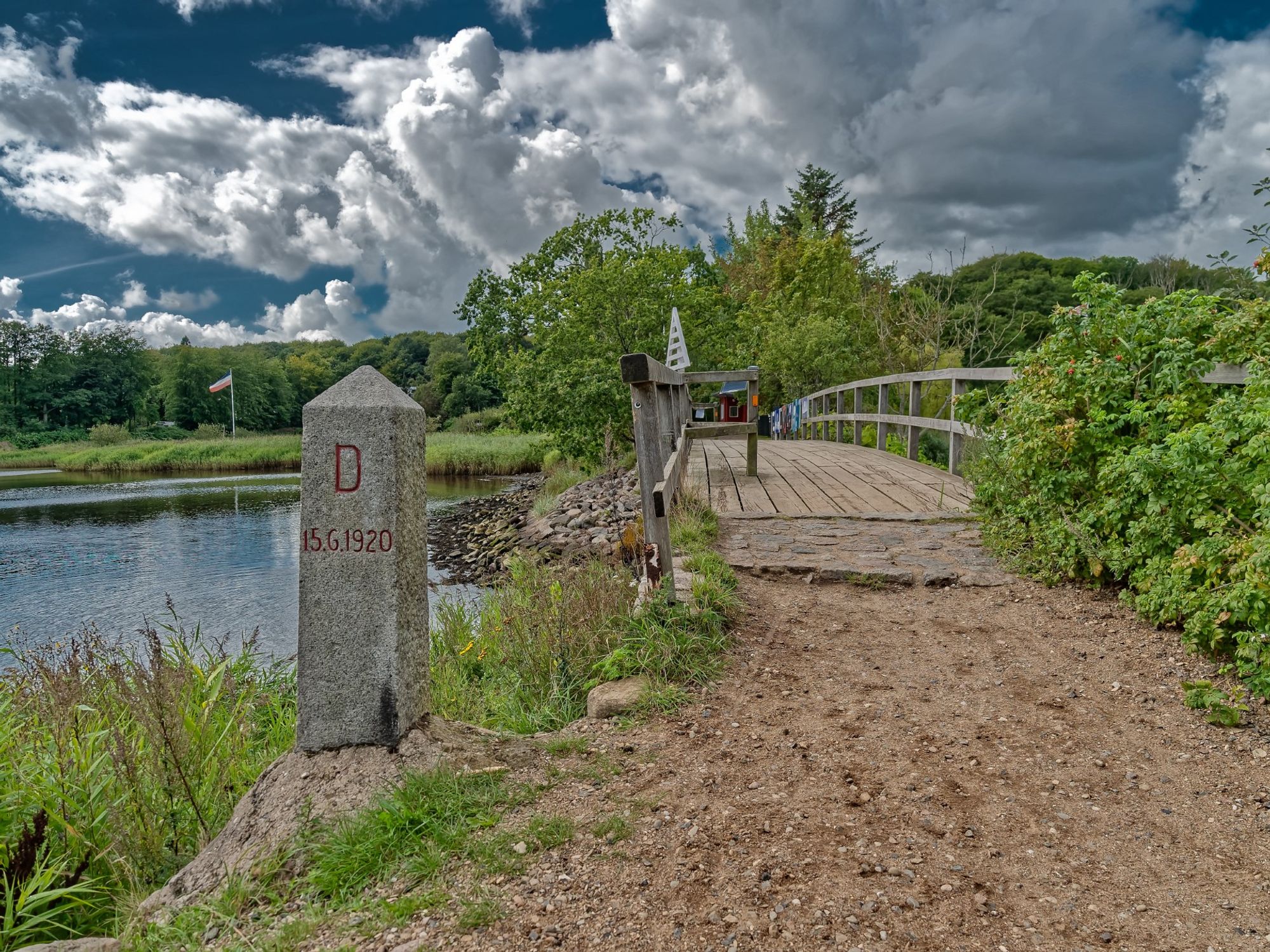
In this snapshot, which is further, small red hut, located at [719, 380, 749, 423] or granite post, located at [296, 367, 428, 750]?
small red hut, located at [719, 380, 749, 423]

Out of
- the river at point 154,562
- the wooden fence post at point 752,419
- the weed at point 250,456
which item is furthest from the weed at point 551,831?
the weed at point 250,456

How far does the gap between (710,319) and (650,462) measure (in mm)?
17217

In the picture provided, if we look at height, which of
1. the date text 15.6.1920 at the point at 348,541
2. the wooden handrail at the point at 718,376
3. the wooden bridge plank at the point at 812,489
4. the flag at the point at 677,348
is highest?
the flag at the point at 677,348

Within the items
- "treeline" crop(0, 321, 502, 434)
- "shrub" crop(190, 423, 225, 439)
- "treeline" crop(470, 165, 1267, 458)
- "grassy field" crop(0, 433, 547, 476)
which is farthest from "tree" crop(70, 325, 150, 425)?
"treeline" crop(470, 165, 1267, 458)

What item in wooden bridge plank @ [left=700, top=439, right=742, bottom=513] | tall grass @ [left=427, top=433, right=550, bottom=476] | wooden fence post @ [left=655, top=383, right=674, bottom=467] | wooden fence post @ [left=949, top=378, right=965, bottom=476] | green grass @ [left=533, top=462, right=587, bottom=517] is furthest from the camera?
tall grass @ [left=427, top=433, right=550, bottom=476]

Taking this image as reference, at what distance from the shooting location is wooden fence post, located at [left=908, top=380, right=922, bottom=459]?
9797 mm

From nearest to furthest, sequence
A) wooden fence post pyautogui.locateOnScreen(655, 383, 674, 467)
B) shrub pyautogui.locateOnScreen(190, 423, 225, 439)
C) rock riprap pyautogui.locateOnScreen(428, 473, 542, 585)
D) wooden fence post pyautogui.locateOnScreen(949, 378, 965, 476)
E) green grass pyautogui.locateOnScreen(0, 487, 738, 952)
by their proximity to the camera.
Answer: green grass pyautogui.locateOnScreen(0, 487, 738, 952) < wooden fence post pyautogui.locateOnScreen(655, 383, 674, 467) < wooden fence post pyautogui.locateOnScreen(949, 378, 965, 476) < rock riprap pyautogui.locateOnScreen(428, 473, 542, 585) < shrub pyautogui.locateOnScreen(190, 423, 225, 439)

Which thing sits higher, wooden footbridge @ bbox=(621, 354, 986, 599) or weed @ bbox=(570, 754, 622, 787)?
wooden footbridge @ bbox=(621, 354, 986, 599)

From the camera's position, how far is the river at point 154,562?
31.8 feet

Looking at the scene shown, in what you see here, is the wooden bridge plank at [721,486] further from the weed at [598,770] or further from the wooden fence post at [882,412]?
the weed at [598,770]

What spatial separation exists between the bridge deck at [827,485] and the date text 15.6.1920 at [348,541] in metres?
4.41

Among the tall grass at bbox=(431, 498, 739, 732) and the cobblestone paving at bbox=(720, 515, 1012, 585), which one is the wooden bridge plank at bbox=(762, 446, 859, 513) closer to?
the cobblestone paving at bbox=(720, 515, 1012, 585)

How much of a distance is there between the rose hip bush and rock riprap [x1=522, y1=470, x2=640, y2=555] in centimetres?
548

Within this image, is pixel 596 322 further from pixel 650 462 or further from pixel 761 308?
pixel 650 462
